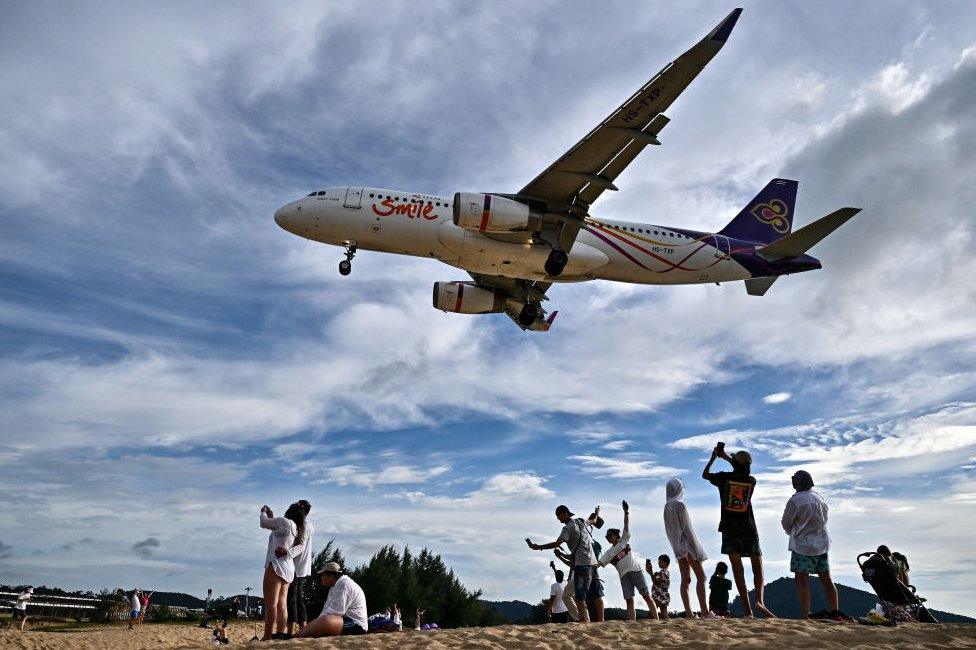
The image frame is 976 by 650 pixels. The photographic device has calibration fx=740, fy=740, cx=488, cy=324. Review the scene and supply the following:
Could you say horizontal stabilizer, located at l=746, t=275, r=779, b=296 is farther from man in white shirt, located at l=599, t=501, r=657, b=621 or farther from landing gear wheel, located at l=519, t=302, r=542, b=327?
man in white shirt, located at l=599, t=501, r=657, b=621

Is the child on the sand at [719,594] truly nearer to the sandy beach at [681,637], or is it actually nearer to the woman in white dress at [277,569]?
the sandy beach at [681,637]

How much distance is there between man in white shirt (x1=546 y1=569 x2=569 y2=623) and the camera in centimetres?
1502

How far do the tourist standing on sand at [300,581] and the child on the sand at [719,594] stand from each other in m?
7.03

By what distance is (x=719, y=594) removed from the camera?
13086 mm

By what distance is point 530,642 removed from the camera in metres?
9.75

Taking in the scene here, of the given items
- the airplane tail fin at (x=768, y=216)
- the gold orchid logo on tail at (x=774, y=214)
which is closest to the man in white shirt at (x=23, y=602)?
the airplane tail fin at (x=768, y=216)

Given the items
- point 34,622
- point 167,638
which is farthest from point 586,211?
point 34,622

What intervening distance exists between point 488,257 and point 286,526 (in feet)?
55.9

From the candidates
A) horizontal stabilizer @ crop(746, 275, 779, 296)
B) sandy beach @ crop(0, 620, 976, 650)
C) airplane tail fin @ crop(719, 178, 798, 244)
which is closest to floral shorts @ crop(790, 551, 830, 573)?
sandy beach @ crop(0, 620, 976, 650)

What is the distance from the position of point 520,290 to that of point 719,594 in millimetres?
20637

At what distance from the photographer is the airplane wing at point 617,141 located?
2086 cm

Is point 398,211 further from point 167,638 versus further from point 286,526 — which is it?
point 167,638

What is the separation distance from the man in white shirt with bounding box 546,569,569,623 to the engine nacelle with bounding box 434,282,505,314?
17623 mm

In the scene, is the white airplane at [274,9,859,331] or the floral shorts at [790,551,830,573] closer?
the floral shorts at [790,551,830,573]
